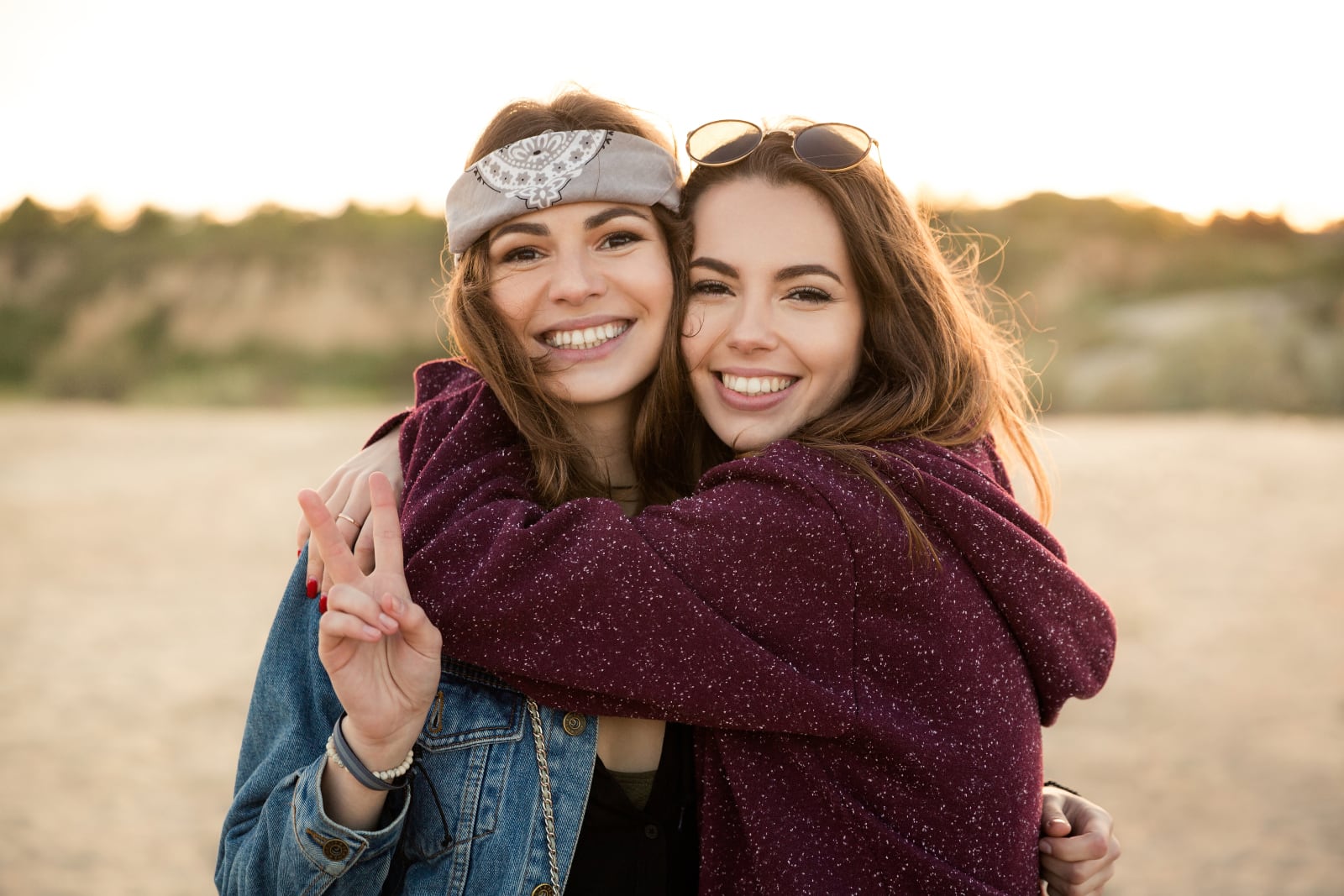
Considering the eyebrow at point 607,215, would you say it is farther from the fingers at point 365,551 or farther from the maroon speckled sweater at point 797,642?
the fingers at point 365,551

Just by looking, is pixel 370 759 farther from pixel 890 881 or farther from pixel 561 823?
pixel 890 881

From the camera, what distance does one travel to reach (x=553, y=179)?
7.69 feet

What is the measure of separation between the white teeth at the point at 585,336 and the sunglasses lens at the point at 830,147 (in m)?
0.57

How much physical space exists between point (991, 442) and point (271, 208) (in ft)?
68.3

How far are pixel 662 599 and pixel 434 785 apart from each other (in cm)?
58

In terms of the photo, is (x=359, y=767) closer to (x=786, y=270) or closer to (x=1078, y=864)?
(x=786, y=270)

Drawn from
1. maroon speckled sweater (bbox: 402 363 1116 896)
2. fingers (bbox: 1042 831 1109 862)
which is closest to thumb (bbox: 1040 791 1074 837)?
fingers (bbox: 1042 831 1109 862)

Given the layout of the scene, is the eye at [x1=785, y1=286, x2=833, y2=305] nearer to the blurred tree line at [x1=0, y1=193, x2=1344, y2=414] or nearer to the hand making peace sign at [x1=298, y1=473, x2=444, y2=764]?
the hand making peace sign at [x1=298, y1=473, x2=444, y2=764]

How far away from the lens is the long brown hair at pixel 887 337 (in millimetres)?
2410

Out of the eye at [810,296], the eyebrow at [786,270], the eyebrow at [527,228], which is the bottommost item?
the eye at [810,296]

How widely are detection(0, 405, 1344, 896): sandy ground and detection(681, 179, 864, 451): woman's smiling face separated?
1830 millimetres

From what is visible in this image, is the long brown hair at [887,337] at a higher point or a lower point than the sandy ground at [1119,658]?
higher

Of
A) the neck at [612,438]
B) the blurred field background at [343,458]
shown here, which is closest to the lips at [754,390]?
the neck at [612,438]

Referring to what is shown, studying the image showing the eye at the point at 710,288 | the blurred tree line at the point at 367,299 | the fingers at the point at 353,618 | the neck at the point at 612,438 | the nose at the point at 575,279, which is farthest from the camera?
the blurred tree line at the point at 367,299
